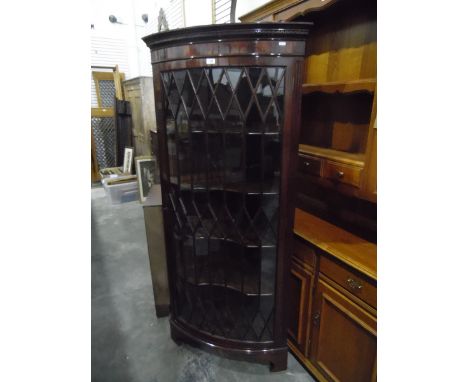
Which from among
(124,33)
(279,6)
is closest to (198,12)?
(279,6)

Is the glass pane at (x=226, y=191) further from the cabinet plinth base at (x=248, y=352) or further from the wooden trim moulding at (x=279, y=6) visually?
the wooden trim moulding at (x=279, y=6)

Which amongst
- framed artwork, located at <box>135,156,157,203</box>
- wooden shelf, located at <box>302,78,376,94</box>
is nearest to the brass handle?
wooden shelf, located at <box>302,78,376,94</box>

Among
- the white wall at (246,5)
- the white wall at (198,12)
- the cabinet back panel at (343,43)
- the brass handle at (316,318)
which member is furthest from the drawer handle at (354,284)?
the white wall at (198,12)

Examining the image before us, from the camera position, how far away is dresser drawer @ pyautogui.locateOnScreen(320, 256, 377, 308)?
3.56 feet

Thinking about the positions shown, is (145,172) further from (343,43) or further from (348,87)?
(348,87)

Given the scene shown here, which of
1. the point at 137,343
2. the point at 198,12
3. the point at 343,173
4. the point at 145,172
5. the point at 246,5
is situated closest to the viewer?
the point at 343,173

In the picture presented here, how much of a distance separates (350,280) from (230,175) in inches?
26.8

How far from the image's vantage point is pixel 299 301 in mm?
1483

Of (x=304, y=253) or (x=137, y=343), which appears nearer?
(x=304, y=253)
